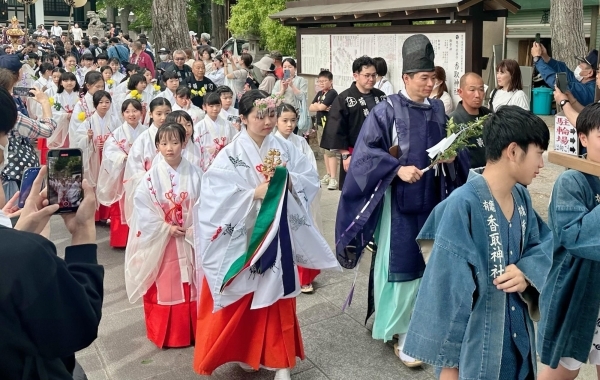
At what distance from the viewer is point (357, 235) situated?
177 inches

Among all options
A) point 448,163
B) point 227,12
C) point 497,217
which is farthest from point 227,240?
point 227,12

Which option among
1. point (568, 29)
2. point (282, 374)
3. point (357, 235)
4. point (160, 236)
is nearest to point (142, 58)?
point (568, 29)

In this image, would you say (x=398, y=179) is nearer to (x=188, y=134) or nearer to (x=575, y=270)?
(x=575, y=270)

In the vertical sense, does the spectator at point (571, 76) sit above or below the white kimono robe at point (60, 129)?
above

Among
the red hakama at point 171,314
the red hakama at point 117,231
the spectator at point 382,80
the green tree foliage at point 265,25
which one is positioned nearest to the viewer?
the red hakama at point 171,314

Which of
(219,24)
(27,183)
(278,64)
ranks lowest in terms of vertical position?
(27,183)

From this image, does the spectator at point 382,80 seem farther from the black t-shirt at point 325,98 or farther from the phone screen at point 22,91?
the phone screen at point 22,91

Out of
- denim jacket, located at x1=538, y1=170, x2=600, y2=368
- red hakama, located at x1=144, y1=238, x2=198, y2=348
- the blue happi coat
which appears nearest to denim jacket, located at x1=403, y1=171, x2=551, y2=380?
denim jacket, located at x1=538, y1=170, x2=600, y2=368

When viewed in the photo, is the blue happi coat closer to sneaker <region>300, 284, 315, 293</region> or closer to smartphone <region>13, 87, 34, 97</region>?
sneaker <region>300, 284, 315, 293</region>

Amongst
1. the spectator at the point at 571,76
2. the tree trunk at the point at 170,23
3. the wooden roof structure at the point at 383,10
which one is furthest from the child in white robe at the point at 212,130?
the tree trunk at the point at 170,23

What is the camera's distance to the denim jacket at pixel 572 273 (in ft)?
9.96

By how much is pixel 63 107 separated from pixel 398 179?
718 cm

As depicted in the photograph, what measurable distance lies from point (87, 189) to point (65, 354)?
59 centimetres

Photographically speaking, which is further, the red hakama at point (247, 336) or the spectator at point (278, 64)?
the spectator at point (278, 64)
